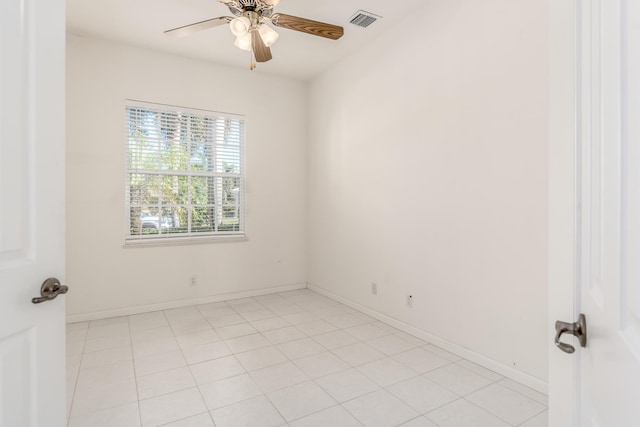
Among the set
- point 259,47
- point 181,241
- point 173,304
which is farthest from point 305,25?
point 173,304

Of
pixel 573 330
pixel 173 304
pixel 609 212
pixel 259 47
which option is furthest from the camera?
pixel 173 304

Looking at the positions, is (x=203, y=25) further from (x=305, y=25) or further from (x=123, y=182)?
(x=123, y=182)

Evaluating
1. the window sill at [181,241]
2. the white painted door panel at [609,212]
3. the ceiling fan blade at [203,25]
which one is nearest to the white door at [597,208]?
the white painted door panel at [609,212]

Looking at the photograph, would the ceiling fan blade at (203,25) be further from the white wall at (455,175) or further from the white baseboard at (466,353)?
the white baseboard at (466,353)

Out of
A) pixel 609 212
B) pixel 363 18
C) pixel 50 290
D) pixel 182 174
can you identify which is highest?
pixel 363 18

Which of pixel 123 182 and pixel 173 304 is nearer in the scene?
pixel 123 182

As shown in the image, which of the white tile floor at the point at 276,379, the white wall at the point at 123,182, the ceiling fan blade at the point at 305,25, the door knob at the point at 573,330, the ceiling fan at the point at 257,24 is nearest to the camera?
the door knob at the point at 573,330

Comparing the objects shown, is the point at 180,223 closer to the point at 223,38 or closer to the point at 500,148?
the point at 223,38

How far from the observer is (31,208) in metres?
1.03

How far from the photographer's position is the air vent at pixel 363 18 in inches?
125

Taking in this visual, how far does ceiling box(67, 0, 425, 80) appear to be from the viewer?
3.03 m

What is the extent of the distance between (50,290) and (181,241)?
3.18 meters

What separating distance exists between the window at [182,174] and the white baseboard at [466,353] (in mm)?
2153

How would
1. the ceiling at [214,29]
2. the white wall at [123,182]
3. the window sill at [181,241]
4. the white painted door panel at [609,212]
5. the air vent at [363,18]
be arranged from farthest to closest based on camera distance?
1. the window sill at [181,241]
2. the white wall at [123,182]
3. the air vent at [363,18]
4. the ceiling at [214,29]
5. the white painted door panel at [609,212]
